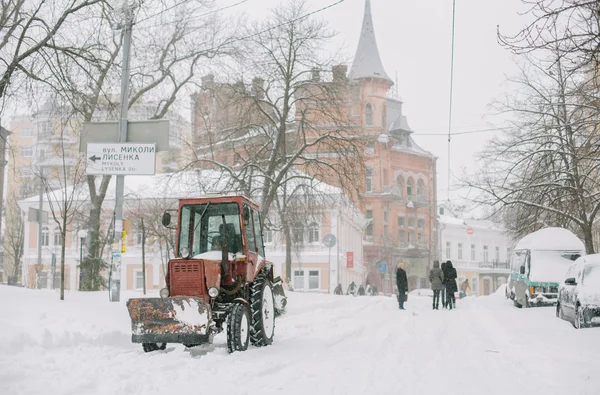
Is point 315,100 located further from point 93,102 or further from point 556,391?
point 556,391

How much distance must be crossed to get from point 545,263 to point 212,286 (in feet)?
59.6

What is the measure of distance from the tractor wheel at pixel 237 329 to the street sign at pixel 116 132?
6.50 metres

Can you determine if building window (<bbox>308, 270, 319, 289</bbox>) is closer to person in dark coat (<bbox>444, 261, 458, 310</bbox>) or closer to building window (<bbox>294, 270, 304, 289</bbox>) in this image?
building window (<bbox>294, 270, 304, 289</bbox>)

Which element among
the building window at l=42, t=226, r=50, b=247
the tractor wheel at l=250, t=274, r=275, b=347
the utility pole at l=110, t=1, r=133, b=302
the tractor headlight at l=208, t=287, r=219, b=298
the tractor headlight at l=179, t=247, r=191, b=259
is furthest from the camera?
the building window at l=42, t=226, r=50, b=247

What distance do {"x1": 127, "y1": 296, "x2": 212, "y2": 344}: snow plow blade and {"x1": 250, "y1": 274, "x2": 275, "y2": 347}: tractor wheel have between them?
143 cm

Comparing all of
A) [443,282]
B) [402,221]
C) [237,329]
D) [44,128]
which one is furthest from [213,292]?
[402,221]

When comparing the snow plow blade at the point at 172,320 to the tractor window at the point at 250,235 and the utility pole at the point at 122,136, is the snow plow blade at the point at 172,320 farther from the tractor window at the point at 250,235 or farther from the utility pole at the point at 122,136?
the utility pole at the point at 122,136

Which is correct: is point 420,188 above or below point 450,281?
above

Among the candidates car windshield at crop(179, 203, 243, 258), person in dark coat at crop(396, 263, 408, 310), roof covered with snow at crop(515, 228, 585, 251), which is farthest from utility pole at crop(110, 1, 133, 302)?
roof covered with snow at crop(515, 228, 585, 251)

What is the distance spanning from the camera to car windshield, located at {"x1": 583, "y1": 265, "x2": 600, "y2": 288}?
18.6 metres

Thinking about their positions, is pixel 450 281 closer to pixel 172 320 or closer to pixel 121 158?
pixel 121 158

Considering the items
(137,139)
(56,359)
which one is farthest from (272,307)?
(137,139)

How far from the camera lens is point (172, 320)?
1232cm

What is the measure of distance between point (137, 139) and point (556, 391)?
1225 cm
